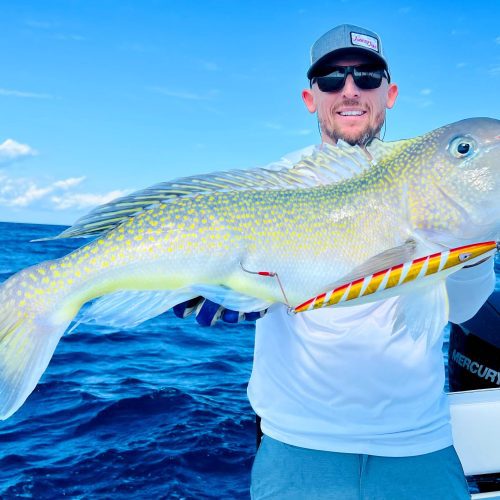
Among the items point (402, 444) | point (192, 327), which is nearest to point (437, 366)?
point (402, 444)

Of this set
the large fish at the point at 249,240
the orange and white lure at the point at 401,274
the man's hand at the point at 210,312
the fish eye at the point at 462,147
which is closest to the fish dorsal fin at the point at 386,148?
the large fish at the point at 249,240

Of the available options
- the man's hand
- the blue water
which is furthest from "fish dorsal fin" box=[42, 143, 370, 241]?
the blue water

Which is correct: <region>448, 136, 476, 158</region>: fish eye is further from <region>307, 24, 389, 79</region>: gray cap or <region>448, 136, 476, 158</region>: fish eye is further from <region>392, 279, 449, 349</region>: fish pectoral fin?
<region>307, 24, 389, 79</region>: gray cap

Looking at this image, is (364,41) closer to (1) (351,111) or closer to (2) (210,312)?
(1) (351,111)

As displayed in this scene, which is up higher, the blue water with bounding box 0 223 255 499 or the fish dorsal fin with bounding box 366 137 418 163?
the fish dorsal fin with bounding box 366 137 418 163

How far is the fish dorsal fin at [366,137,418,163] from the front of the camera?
2740 millimetres

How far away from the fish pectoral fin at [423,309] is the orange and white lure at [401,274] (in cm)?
23

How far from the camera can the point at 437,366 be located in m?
3.06

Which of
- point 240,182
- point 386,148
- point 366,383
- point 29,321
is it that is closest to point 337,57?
point 386,148

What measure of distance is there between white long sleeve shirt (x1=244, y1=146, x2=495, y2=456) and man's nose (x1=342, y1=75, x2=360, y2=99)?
5.40 feet

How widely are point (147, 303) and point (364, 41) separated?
2619 mm

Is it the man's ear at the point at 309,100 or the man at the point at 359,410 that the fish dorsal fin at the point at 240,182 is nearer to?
the man at the point at 359,410

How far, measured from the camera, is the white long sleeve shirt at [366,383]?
9.48 ft

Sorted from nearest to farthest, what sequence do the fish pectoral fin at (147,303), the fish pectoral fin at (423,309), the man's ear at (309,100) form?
1. the fish pectoral fin at (423,309)
2. the fish pectoral fin at (147,303)
3. the man's ear at (309,100)
